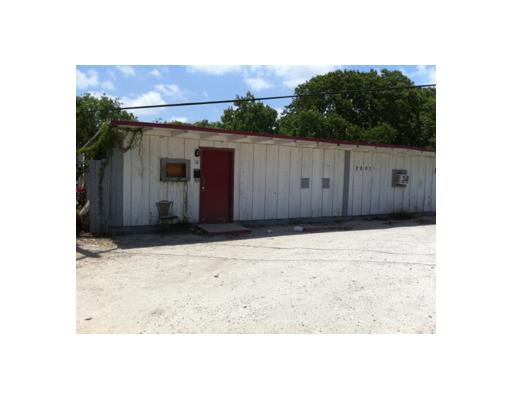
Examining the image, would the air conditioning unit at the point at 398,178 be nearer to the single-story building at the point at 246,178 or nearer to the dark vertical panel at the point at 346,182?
the single-story building at the point at 246,178

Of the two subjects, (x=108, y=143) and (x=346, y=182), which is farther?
(x=346, y=182)

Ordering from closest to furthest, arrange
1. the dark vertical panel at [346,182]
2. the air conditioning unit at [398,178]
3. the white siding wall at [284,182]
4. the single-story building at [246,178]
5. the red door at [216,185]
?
the single-story building at [246,178]
the white siding wall at [284,182]
the red door at [216,185]
the dark vertical panel at [346,182]
the air conditioning unit at [398,178]

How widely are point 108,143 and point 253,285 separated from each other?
526 cm

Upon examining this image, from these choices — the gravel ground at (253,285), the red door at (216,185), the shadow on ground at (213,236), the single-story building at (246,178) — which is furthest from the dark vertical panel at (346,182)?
the red door at (216,185)

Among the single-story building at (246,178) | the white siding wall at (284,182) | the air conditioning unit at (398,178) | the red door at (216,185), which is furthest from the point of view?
the air conditioning unit at (398,178)

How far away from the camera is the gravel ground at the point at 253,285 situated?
4.12m

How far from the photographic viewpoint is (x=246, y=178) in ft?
35.4

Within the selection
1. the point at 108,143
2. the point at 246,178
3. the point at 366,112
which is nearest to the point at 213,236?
the point at 246,178

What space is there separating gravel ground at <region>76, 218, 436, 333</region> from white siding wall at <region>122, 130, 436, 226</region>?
117 centimetres

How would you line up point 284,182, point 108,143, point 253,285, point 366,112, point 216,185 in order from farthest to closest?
1. point 366,112
2. point 284,182
3. point 216,185
4. point 108,143
5. point 253,285

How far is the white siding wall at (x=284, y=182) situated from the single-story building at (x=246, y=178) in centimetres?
2

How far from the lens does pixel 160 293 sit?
16.6 feet

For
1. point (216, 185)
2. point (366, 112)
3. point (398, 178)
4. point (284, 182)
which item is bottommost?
point (216, 185)

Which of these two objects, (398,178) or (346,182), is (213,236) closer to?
(346,182)
